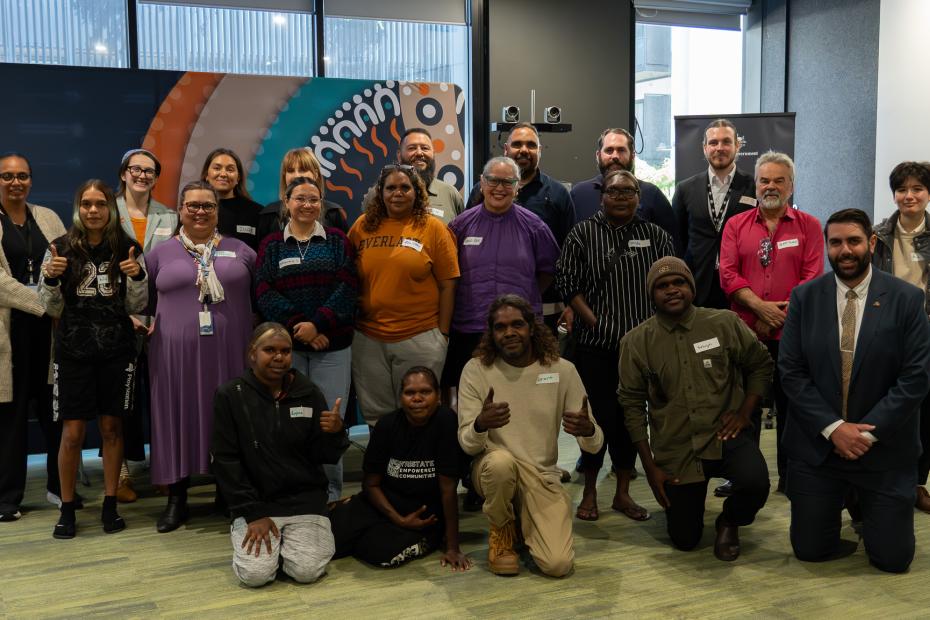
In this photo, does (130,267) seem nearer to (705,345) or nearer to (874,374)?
(705,345)

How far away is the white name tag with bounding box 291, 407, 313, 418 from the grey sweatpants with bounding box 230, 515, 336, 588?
388 millimetres

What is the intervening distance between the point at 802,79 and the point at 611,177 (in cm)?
589

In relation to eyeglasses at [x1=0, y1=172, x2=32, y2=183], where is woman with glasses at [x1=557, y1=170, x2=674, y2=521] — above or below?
below

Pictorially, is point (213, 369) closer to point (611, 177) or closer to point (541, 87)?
point (611, 177)

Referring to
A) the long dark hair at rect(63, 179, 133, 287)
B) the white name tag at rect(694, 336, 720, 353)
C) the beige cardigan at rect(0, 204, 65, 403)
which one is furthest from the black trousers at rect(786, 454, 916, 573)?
the beige cardigan at rect(0, 204, 65, 403)

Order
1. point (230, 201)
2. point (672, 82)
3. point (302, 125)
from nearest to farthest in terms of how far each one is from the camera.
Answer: point (230, 201)
point (302, 125)
point (672, 82)

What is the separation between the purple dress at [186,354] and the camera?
4.01m

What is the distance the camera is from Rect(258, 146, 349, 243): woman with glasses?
14.4ft

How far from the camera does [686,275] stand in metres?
3.71

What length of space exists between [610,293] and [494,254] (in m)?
0.55

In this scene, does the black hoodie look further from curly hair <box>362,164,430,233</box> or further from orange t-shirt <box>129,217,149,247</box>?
orange t-shirt <box>129,217,149,247</box>

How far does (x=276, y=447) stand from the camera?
3.67m

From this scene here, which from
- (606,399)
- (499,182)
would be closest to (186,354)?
(499,182)

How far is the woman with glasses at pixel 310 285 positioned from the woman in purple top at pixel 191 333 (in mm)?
169
